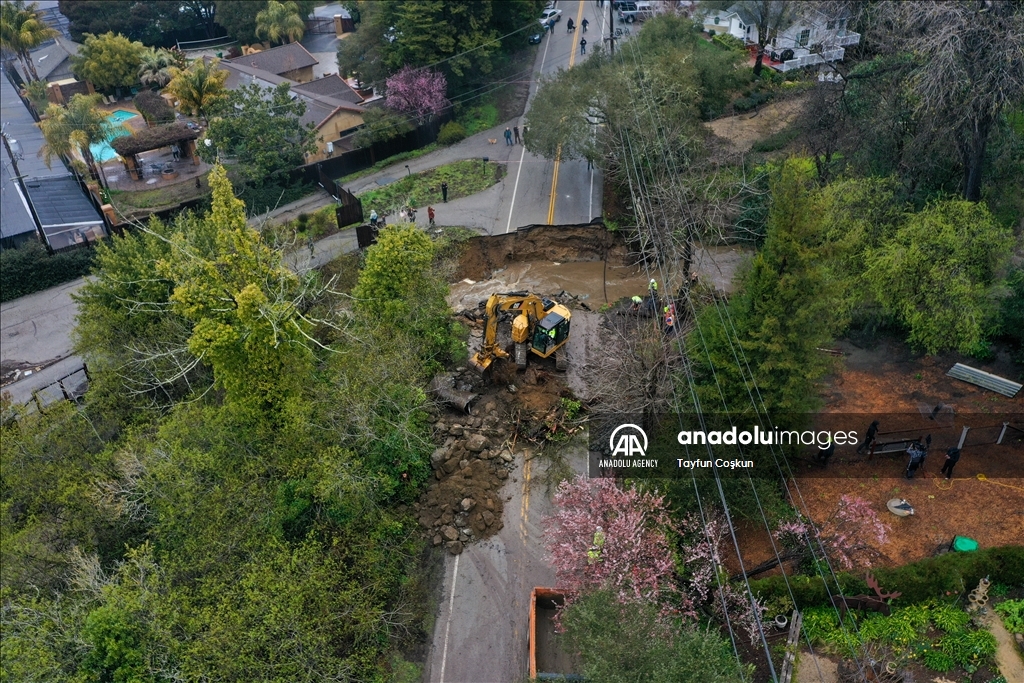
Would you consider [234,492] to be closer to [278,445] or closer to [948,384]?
[278,445]

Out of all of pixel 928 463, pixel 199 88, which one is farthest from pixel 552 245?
pixel 199 88

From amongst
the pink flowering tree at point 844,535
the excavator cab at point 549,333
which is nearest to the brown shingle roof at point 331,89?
the excavator cab at point 549,333

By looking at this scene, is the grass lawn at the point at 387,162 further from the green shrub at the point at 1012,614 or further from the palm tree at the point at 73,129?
the green shrub at the point at 1012,614

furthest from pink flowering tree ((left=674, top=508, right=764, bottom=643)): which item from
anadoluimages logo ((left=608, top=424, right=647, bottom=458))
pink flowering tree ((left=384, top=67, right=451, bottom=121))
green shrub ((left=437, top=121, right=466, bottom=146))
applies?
pink flowering tree ((left=384, top=67, right=451, bottom=121))

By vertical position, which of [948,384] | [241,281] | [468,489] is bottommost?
[468,489]

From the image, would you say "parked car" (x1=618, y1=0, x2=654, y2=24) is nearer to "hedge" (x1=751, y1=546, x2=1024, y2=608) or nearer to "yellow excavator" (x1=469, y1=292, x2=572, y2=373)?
"yellow excavator" (x1=469, y1=292, x2=572, y2=373)

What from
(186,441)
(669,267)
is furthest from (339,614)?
(669,267)
